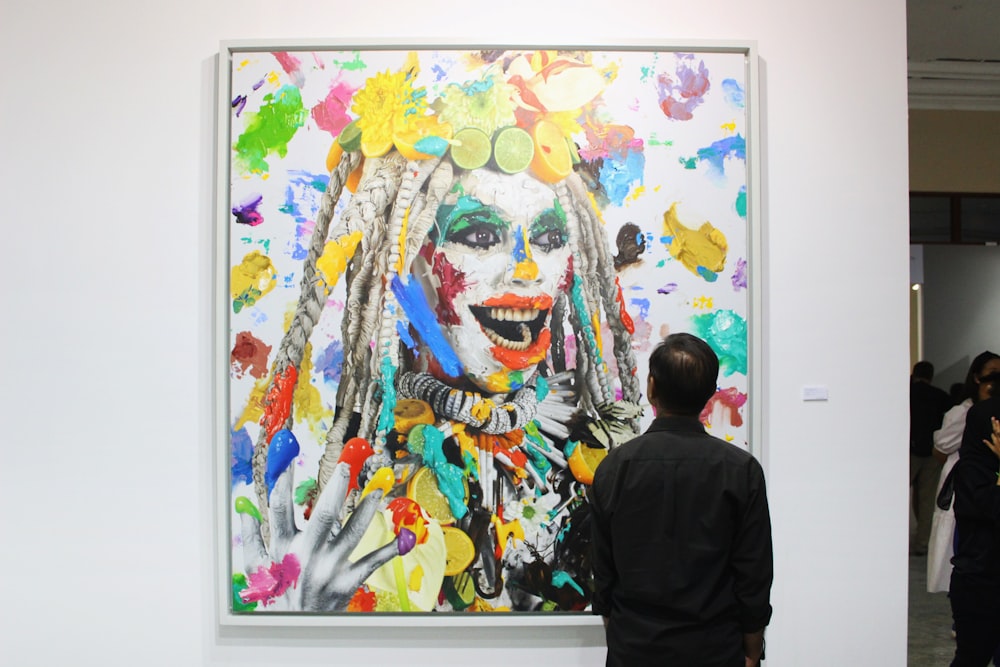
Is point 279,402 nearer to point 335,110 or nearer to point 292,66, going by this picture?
point 335,110

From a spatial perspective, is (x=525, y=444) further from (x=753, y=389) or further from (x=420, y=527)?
(x=753, y=389)

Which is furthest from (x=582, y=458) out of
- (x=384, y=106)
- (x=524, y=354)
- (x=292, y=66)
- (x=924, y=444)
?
(x=924, y=444)

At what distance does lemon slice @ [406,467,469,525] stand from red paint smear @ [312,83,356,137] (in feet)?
3.86

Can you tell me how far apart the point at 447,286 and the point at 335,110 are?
70 centimetres

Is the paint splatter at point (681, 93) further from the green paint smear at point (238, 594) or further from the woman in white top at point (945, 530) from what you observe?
the green paint smear at point (238, 594)

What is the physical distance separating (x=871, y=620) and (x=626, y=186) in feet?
5.62

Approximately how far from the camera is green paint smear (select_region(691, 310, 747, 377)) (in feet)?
8.39

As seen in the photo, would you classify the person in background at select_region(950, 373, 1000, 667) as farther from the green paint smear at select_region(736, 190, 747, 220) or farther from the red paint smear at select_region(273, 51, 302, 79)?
the red paint smear at select_region(273, 51, 302, 79)

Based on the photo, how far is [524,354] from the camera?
2549 millimetres

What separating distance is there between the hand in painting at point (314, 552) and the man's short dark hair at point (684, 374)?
1159mm

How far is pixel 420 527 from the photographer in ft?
8.31

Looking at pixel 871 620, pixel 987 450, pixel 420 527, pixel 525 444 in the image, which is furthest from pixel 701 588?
pixel 987 450

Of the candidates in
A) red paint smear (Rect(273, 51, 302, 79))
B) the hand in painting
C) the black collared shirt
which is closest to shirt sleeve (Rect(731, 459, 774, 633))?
the black collared shirt

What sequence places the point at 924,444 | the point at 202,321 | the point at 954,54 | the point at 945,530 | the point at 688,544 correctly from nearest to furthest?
the point at 688,544
the point at 202,321
the point at 945,530
the point at 954,54
the point at 924,444
